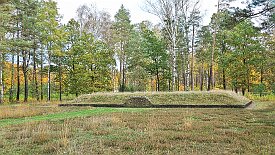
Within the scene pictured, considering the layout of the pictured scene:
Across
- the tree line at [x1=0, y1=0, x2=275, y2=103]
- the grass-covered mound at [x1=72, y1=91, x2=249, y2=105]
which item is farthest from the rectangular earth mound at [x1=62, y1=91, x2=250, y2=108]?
the tree line at [x1=0, y1=0, x2=275, y2=103]

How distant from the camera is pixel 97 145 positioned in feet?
25.0

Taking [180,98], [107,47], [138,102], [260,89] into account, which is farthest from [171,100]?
[107,47]

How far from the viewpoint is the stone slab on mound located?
76.2ft

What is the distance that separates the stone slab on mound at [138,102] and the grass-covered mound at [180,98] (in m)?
0.48

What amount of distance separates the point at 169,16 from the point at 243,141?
26.4 m

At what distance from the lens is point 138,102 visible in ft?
77.2

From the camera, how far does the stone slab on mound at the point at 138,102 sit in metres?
23.2

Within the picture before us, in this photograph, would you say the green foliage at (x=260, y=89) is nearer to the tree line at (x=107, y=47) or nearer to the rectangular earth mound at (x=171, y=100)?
the tree line at (x=107, y=47)

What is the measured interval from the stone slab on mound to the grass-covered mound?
0.48 meters

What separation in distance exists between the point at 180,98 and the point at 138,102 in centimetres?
336

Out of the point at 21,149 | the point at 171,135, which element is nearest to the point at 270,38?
the point at 171,135

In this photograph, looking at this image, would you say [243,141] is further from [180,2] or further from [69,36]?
[69,36]

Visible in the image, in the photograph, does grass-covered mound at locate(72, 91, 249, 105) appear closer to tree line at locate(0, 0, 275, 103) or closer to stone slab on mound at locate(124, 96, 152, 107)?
stone slab on mound at locate(124, 96, 152, 107)

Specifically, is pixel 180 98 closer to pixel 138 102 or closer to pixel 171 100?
pixel 171 100
